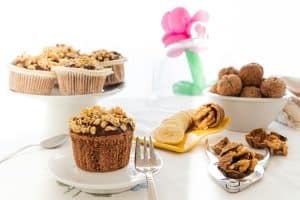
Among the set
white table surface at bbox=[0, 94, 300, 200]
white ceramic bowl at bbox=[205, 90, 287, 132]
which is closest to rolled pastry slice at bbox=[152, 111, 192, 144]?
white table surface at bbox=[0, 94, 300, 200]

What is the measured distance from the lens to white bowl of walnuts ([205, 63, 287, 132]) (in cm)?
100

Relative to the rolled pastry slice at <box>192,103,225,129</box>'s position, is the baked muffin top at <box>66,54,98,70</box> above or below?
above

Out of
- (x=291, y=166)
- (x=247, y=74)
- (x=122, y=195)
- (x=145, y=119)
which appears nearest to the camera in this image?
(x=122, y=195)

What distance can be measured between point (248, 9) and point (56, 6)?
2.27 feet

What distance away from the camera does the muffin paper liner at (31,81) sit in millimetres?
989

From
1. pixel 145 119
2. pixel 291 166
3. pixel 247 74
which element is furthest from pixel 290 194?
pixel 145 119

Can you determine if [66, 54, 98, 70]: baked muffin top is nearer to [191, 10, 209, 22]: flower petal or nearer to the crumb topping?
the crumb topping

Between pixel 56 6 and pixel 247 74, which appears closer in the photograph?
pixel 247 74

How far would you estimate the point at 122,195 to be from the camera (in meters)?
0.68

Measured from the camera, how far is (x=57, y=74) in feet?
3.30

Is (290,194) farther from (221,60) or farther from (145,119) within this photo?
(221,60)

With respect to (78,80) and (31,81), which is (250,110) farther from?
(31,81)

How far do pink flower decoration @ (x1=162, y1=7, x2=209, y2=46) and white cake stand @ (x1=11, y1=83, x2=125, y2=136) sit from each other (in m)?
0.47

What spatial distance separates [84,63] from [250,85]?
393mm
